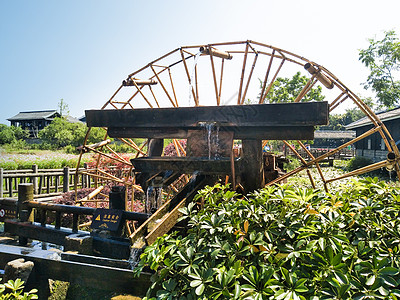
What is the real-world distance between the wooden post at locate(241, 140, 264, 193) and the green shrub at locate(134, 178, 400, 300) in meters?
1.46

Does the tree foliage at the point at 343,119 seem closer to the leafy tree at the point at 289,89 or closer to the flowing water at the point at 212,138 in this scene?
the leafy tree at the point at 289,89

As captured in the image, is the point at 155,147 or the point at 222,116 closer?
the point at 222,116

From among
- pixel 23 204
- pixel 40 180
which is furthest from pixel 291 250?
pixel 40 180

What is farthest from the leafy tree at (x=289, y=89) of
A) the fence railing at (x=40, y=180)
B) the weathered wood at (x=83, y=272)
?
the weathered wood at (x=83, y=272)

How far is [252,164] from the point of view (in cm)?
348

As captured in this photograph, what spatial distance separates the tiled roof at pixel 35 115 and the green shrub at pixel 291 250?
181 feet

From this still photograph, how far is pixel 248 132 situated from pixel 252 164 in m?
0.40

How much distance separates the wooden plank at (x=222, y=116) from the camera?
298 centimetres

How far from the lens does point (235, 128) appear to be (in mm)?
3383

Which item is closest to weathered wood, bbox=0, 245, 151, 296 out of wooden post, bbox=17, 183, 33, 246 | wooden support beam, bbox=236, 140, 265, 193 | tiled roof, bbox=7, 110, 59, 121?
wooden post, bbox=17, 183, 33, 246

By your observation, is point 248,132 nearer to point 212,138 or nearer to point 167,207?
point 212,138

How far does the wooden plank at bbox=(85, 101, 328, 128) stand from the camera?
2979mm

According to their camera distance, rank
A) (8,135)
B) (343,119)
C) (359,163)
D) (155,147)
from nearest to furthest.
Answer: (155,147) < (359,163) < (8,135) < (343,119)

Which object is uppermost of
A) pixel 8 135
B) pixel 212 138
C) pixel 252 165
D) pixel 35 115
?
pixel 35 115
